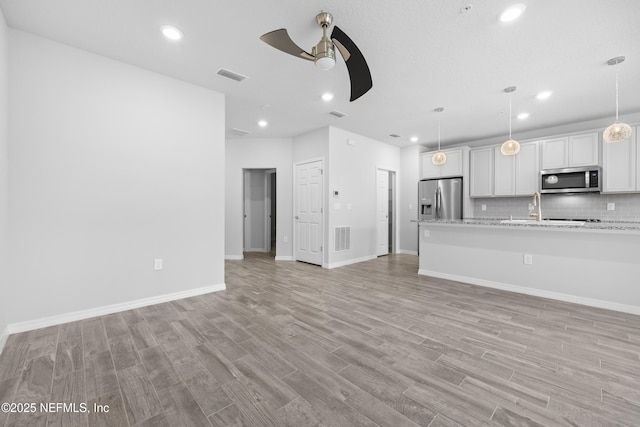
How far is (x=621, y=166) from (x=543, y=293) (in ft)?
9.78

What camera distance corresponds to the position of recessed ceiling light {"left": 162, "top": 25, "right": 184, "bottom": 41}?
7.97ft

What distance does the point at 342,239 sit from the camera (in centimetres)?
561

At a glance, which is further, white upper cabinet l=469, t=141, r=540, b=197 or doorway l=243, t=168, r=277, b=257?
doorway l=243, t=168, r=277, b=257

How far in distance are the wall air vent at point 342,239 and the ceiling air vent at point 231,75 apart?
10.5 feet

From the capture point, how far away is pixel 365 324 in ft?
8.81

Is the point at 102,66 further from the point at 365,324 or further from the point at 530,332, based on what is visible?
the point at 530,332

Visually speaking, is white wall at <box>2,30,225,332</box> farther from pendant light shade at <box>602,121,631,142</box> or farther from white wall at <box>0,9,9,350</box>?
pendant light shade at <box>602,121,631,142</box>

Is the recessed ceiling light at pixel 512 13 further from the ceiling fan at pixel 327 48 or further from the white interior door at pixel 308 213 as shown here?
the white interior door at pixel 308 213

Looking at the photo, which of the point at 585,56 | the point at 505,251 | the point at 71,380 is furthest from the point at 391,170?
the point at 71,380

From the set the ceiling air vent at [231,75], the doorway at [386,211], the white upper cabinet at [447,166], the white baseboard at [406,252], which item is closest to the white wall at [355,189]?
the doorway at [386,211]

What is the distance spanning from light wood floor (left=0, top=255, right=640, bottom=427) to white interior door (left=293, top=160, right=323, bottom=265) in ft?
7.82

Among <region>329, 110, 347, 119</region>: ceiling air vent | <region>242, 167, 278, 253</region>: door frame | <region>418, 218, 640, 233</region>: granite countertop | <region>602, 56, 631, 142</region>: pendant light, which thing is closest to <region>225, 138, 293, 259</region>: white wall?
<region>242, 167, 278, 253</region>: door frame

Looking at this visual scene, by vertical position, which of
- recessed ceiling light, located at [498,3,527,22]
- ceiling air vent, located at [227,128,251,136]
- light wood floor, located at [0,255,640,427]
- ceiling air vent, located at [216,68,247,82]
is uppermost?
ceiling air vent, located at [227,128,251,136]

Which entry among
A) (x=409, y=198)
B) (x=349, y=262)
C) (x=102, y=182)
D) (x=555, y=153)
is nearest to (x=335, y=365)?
(x=102, y=182)
